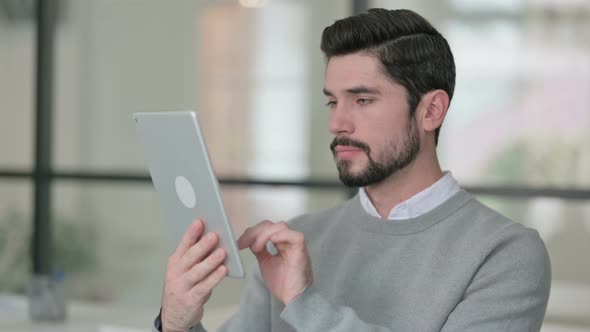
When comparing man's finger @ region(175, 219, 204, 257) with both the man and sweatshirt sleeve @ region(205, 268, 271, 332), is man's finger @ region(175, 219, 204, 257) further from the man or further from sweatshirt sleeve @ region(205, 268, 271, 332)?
sweatshirt sleeve @ region(205, 268, 271, 332)

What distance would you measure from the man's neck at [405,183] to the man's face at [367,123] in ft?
0.10

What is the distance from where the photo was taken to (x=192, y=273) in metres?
1.61

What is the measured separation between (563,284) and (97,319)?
1562 mm

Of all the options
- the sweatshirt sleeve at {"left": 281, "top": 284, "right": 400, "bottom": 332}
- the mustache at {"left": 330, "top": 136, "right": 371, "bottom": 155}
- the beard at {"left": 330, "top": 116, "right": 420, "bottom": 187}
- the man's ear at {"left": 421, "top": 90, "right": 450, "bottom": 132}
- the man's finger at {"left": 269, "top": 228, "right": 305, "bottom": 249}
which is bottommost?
the sweatshirt sleeve at {"left": 281, "top": 284, "right": 400, "bottom": 332}

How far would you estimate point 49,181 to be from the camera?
4.43 m

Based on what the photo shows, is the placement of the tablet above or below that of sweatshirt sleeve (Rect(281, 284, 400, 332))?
above

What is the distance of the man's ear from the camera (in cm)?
191

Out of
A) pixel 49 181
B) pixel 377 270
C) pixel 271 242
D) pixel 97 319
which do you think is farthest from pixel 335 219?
pixel 49 181

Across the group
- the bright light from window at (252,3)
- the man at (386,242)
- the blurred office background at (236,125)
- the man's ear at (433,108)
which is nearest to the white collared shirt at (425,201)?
the man at (386,242)

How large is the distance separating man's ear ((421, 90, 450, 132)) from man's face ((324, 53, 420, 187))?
3 centimetres

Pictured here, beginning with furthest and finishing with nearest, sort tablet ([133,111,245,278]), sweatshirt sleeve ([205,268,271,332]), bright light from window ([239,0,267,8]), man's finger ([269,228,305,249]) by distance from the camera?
bright light from window ([239,0,267,8])
sweatshirt sleeve ([205,268,271,332])
man's finger ([269,228,305,249])
tablet ([133,111,245,278])

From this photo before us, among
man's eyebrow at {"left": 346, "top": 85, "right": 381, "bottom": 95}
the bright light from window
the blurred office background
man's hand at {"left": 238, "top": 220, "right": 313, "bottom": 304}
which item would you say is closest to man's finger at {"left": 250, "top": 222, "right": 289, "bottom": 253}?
man's hand at {"left": 238, "top": 220, "right": 313, "bottom": 304}

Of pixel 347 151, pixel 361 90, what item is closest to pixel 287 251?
pixel 347 151

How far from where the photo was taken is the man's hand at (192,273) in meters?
1.59
